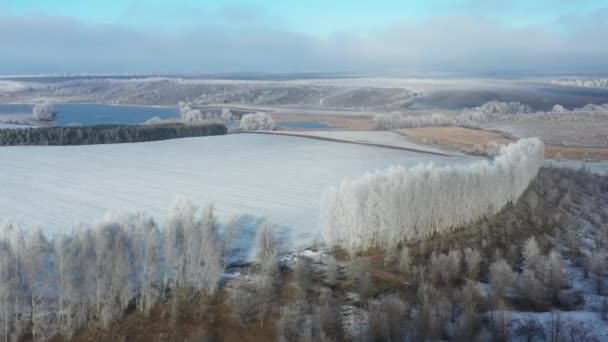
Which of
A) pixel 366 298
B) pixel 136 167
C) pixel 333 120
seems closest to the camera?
pixel 366 298

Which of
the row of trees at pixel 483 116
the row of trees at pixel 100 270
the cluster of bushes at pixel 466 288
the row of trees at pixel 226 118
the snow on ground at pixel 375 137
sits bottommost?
the cluster of bushes at pixel 466 288

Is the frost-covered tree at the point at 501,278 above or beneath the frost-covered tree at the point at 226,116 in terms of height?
beneath

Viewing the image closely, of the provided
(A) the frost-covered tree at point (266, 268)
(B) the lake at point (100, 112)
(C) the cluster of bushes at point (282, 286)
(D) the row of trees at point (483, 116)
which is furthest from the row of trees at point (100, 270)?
(B) the lake at point (100, 112)

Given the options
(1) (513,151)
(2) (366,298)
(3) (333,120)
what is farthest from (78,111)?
(2) (366,298)

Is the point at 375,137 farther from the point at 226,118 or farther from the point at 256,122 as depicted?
the point at 226,118

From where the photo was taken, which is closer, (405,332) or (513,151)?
(405,332)

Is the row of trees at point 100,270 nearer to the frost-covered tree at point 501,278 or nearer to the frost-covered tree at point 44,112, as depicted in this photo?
the frost-covered tree at point 501,278

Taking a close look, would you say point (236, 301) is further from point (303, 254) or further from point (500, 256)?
point (500, 256)
